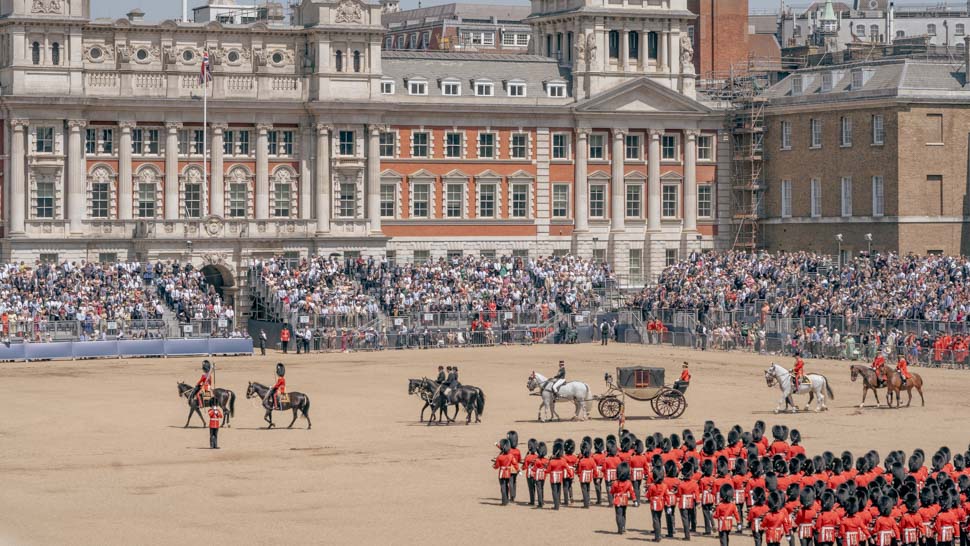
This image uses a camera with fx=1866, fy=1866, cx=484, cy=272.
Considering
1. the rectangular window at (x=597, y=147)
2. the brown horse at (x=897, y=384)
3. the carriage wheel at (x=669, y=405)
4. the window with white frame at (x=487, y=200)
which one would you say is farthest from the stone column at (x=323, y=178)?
the brown horse at (x=897, y=384)

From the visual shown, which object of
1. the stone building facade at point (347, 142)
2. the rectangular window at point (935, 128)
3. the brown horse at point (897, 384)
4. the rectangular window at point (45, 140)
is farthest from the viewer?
the rectangular window at point (935, 128)

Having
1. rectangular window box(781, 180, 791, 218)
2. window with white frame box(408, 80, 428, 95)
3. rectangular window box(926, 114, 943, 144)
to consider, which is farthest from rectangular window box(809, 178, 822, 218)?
window with white frame box(408, 80, 428, 95)

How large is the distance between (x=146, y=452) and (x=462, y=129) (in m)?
53.6

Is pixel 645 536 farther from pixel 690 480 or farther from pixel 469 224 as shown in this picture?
pixel 469 224

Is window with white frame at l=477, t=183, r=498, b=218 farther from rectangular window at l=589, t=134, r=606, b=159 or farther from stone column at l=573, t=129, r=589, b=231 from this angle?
rectangular window at l=589, t=134, r=606, b=159

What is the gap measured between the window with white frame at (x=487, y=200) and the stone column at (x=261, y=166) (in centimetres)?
1221

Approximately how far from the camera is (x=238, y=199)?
98312 millimetres

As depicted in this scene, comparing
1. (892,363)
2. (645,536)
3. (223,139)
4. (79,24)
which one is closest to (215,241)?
(223,139)

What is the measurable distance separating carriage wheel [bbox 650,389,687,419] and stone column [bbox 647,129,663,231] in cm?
4772

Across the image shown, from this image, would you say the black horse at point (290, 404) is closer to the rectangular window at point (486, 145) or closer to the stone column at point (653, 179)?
the rectangular window at point (486, 145)

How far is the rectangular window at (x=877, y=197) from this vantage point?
3828 inches

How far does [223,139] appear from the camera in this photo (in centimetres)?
9762

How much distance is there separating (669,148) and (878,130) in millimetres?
13717

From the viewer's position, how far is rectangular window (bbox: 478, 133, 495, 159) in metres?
103
